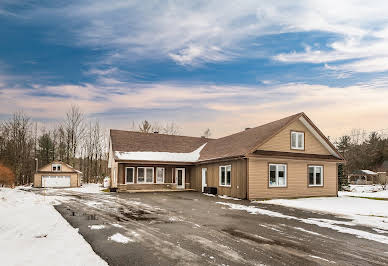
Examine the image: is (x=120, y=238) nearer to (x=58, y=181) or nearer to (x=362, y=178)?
(x=58, y=181)

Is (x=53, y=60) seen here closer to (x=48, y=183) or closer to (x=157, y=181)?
(x=157, y=181)

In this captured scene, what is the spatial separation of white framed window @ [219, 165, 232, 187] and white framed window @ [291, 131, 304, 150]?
5013 mm

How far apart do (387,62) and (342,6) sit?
6.81m

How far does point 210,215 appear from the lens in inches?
458

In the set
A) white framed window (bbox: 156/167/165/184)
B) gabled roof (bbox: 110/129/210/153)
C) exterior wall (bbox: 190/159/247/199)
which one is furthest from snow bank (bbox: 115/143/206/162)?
exterior wall (bbox: 190/159/247/199)

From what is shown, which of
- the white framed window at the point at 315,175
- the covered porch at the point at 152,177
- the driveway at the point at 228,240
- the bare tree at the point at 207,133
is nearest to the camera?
the driveway at the point at 228,240

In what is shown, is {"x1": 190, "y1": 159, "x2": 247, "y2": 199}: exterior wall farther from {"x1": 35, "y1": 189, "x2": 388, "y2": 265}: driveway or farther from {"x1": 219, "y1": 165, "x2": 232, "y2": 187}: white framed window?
{"x1": 35, "y1": 189, "x2": 388, "y2": 265}: driveway

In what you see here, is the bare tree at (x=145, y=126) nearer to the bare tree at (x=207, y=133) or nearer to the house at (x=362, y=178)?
the bare tree at (x=207, y=133)

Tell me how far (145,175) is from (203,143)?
9.10 metres

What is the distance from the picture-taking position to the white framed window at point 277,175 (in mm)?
19312

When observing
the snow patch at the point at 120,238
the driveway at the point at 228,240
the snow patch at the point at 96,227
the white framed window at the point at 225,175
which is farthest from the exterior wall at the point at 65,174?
the snow patch at the point at 120,238

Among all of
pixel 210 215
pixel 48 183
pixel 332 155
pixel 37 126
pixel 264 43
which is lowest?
pixel 48 183

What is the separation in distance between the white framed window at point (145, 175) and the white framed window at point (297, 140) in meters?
13.4

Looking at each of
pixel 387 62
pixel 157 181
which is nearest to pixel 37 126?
pixel 157 181
